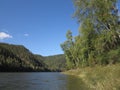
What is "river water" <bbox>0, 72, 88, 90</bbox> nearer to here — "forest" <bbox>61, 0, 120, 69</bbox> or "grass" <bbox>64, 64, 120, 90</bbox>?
"grass" <bbox>64, 64, 120, 90</bbox>

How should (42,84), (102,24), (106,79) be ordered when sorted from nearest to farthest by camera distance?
(106,79) < (42,84) < (102,24)

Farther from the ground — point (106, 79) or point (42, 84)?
point (106, 79)

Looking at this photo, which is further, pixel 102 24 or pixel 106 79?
pixel 102 24

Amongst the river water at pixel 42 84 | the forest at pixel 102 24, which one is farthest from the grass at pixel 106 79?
the forest at pixel 102 24

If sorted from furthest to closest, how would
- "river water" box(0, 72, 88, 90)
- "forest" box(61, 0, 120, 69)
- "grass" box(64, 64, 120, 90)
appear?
"forest" box(61, 0, 120, 69) < "river water" box(0, 72, 88, 90) < "grass" box(64, 64, 120, 90)

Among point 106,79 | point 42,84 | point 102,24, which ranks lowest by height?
point 42,84

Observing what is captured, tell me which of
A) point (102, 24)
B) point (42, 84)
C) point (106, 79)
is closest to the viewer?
point (106, 79)

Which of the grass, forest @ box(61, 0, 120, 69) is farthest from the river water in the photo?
forest @ box(61, 0, 120, 69)

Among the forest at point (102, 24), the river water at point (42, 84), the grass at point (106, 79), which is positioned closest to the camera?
the grass at point (106, 79)

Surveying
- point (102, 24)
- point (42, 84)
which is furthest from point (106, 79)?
point (102, 24)

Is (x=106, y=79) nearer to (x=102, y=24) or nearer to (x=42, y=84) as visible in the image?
(x=42, y=84)

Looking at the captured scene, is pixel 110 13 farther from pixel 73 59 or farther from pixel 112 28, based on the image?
pixel 73 59

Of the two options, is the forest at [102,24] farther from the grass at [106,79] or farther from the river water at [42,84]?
the grass at [106,79]

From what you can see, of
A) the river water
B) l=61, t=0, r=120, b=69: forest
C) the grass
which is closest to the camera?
the grass
